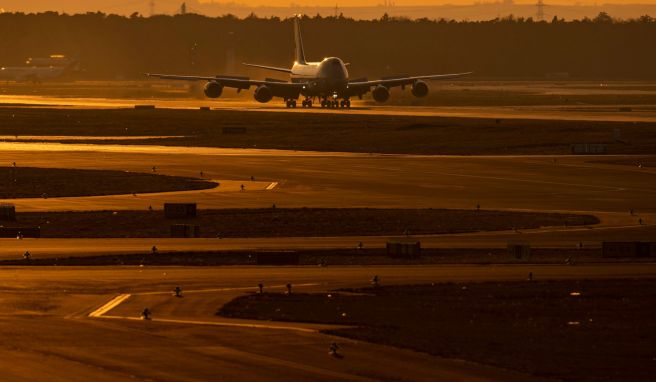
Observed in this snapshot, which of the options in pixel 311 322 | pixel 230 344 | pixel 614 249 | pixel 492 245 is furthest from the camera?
pixel 492 245

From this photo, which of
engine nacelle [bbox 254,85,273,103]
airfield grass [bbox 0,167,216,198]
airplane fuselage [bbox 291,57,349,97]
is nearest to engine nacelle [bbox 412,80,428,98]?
airplane fuselage [bbox 291,57,349,97]

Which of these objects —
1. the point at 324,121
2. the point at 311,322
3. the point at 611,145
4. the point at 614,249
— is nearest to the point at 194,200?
the point at 614,249

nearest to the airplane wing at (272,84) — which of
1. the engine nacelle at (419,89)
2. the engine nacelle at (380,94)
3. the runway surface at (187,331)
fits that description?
the engine nacelle at (380,94)

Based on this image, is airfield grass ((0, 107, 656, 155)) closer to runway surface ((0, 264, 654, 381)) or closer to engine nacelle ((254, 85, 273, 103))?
engine nacelle ((254, 85, 273, 103))

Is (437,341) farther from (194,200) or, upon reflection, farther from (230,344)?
(194,200)

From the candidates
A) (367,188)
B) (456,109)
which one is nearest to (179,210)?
(367,188)

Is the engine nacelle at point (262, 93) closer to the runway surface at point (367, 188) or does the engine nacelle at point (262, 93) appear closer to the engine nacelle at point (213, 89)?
the engine nacelle at point (213, 89)
